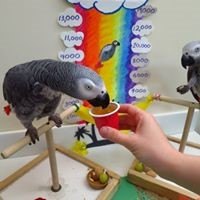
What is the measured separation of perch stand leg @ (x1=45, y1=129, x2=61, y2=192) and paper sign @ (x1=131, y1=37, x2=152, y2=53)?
1.03ft

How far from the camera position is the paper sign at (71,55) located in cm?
71

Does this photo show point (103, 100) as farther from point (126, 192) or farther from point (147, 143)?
point (126, 192)

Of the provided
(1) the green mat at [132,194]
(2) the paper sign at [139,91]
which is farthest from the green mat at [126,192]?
(2) the paper sign at [139,91]

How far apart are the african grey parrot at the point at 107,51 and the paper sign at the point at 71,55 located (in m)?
0.05

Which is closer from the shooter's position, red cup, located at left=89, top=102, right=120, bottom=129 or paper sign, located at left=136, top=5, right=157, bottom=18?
red cup, located at left=89, top=102, right=120, bottom=129

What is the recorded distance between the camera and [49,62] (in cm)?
53

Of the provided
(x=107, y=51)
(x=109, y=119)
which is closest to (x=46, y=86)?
(x=109, y=119)

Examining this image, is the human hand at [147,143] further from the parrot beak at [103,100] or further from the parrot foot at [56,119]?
the parrot foot at [56,119]

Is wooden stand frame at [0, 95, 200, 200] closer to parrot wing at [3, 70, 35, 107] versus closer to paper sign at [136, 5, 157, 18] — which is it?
parrot wing at [3, 70, 35, 107]

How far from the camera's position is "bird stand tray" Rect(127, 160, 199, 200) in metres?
0.65

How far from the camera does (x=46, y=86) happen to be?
0.53 meters

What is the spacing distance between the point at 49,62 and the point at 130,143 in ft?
0.76

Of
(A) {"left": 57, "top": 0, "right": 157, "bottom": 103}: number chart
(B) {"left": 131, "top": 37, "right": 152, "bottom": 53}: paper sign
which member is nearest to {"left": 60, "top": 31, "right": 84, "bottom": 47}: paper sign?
(A) {"left": 57, "top": 0, "right": 157, "bottom": 103}: number chart

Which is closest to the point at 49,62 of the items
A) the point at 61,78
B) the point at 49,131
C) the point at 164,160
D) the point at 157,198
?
the point at 61,78
